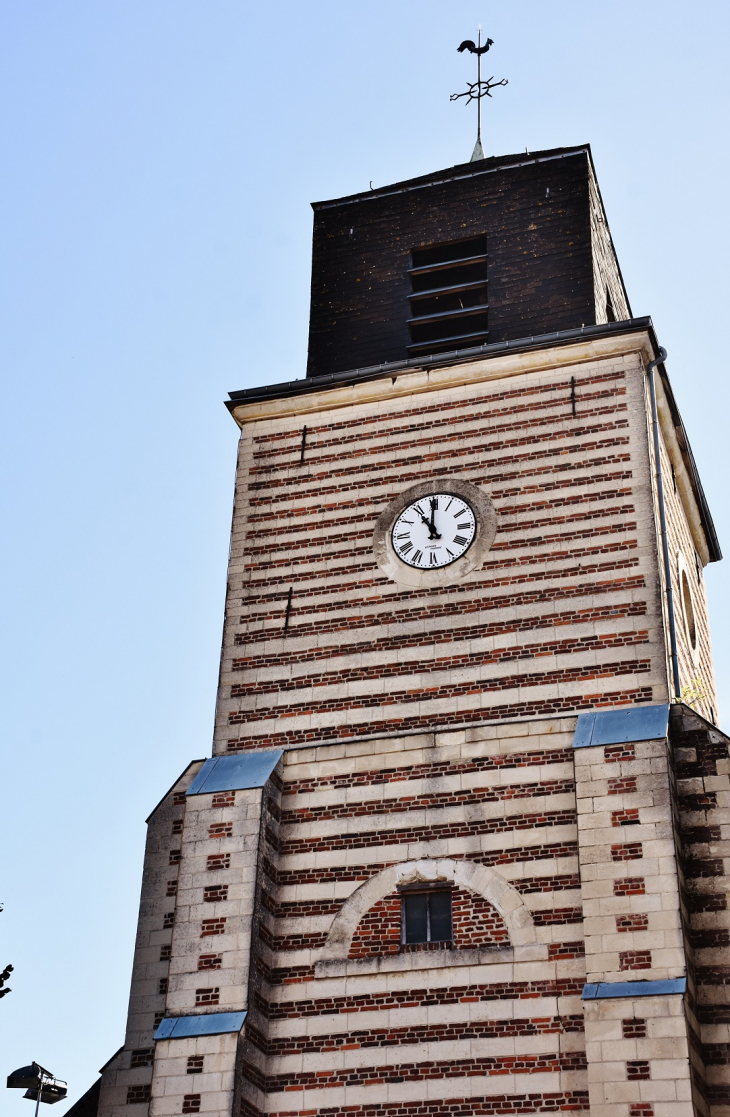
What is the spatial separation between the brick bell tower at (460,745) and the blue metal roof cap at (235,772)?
5 centimetres

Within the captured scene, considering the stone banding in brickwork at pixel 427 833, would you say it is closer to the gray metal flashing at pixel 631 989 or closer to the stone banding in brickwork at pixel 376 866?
the stone banding in brickwork at pixel 376 866

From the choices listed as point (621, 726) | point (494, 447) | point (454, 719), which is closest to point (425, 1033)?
point (454, 719)

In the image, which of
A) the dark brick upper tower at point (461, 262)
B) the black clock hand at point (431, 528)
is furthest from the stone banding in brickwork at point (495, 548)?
the dark brick upper tower at point (461, 262)

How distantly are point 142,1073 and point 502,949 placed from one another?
12.7ft

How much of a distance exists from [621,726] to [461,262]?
775 cm

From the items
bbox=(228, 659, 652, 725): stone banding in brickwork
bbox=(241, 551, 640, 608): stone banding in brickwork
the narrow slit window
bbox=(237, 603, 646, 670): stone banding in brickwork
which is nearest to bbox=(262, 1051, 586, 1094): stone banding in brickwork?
the narrow slit window

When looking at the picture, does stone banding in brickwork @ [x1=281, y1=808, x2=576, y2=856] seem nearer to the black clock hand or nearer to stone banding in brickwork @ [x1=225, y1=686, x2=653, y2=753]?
stone banding in brickwork @ [x1=225, y1=686, x2=653, y2=753]

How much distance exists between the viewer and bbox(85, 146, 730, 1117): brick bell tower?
14172mm

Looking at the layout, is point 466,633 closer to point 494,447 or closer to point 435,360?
point 494,447

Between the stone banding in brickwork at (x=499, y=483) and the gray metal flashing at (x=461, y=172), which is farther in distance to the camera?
the gray metal flashing at (x=461, y=172)

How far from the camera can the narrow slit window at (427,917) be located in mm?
15086

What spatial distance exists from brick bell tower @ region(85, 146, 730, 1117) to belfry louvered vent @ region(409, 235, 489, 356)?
6 centimetres

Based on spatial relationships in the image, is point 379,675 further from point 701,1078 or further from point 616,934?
point 701,1078

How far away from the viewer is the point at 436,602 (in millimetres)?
17141
